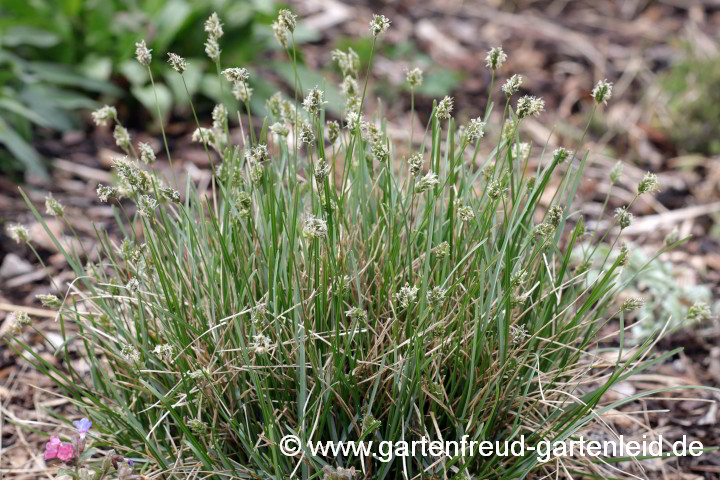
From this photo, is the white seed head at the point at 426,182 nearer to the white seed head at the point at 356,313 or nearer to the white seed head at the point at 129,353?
the white seed head at the point at 356,313

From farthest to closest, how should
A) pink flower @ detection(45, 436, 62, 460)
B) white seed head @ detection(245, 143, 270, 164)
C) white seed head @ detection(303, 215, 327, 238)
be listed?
pink flower @ detection(45, 436, 62, 460) < white seed head @ detection(245, 143, 270, 164) < white seed head @ detection(303, 215, 327, 238)

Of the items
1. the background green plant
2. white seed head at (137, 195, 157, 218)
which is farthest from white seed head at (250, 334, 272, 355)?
the background green plant

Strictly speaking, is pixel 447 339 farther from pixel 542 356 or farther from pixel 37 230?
pixel 37 230

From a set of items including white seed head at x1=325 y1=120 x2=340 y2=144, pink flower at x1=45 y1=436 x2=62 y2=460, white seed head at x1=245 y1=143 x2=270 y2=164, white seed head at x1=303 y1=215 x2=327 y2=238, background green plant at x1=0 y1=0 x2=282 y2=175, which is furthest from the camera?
background green plant at x1=0 y1=0 x2=282 y2=175

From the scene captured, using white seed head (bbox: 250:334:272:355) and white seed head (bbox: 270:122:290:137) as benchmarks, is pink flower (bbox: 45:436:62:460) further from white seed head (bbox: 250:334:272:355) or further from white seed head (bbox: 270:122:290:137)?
white seed head (bbox: 270:122:290:137)

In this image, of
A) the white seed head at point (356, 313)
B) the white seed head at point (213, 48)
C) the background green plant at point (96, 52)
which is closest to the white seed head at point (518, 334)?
the white seed head at point (356, 313)

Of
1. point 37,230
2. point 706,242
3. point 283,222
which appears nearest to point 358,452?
point 283,222
